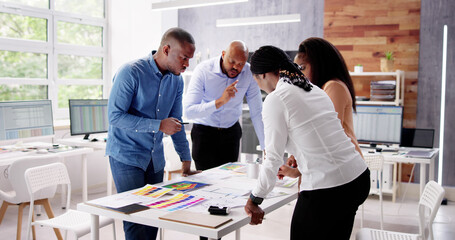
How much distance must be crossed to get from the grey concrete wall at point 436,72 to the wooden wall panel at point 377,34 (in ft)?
0.26

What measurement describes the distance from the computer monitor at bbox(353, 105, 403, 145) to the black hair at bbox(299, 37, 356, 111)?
295 cm

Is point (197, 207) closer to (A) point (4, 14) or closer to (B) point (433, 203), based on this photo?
(B) point (433, 203)

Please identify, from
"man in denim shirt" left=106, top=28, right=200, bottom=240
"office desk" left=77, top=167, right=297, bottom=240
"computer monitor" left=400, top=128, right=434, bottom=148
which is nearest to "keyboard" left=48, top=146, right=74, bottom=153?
"man in denim shirt" left=106, top=28, right=200, bottom=240

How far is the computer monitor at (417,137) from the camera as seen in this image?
15.9ft

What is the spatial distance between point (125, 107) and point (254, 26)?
15.1ft

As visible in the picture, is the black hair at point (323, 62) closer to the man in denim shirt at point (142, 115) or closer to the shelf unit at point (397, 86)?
the man in denim shirt at point (142, 115)

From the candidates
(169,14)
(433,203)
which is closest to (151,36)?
(169,14)

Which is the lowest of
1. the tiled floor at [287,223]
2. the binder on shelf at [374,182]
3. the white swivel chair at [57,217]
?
the tiled floor at [287,223]

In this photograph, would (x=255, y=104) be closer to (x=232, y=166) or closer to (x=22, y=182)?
(x=232, y=166)

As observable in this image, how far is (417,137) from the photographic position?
16.0ft

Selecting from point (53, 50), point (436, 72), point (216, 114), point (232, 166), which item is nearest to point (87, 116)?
point (53, 50)

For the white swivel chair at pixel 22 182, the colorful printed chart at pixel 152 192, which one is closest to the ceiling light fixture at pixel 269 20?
the white swivel chair at pixel 22 182

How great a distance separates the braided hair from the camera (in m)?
1.69

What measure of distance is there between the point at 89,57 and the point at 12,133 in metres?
2.30
